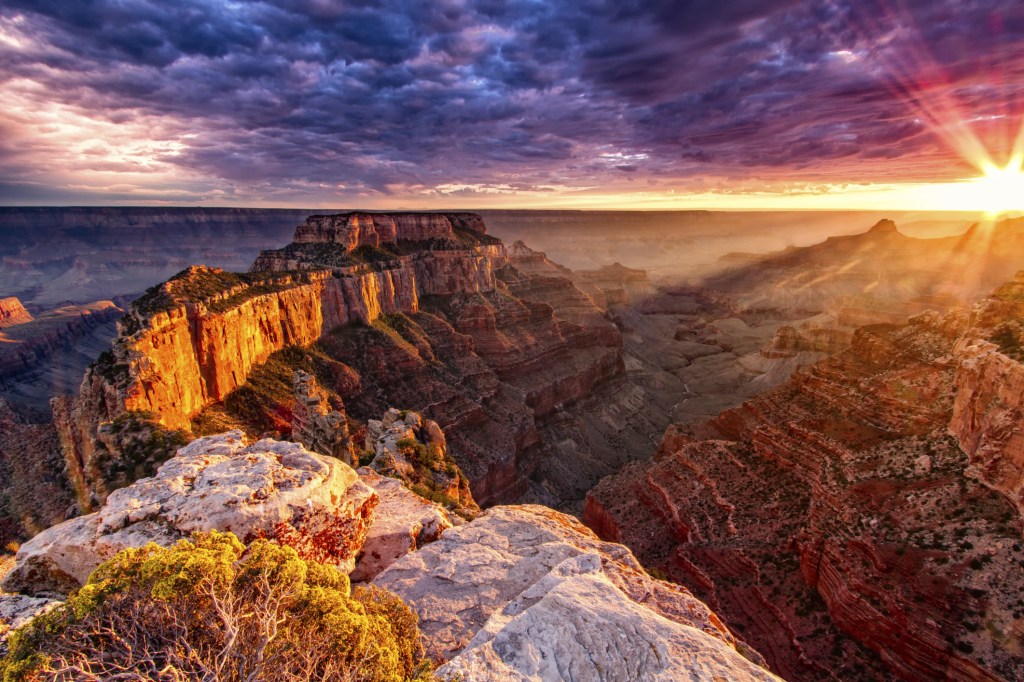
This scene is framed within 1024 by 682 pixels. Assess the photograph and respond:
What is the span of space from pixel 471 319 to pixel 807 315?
12191 cm

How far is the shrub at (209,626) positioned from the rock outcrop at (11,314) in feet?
595

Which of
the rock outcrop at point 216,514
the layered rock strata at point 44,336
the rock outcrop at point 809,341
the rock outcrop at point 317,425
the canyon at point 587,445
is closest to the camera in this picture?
the rock outcrop at point 216,514

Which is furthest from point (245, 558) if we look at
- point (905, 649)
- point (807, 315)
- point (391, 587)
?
point (807, 315)

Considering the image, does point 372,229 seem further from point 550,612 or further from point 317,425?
point 550,612

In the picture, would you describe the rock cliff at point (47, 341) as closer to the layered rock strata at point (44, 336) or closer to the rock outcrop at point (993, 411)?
the layered rock strata at point (44, 336)

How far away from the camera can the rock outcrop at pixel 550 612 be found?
1168 centimetres

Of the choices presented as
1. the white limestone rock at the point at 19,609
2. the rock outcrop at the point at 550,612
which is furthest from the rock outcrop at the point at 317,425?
the white limestone rock at the point at 19,609

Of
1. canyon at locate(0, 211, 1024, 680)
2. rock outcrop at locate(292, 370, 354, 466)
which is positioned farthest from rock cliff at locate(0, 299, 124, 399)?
rock outcrop at locate(292, 370, 354, 466)

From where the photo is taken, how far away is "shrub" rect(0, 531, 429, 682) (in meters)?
8.71

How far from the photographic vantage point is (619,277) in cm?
19988

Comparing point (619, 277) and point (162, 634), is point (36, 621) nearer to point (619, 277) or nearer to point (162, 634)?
point (162, 634)

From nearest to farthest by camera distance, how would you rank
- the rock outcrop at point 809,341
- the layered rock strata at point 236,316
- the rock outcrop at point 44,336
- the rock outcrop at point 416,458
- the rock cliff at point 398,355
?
1. the layered rock strata at point 236,316
2. the rock outcrop at point 416,458
3. the rock cliff at point 398,355
4. the rock outcrop at point 809,341
5. the rock outcrop at point 44,336

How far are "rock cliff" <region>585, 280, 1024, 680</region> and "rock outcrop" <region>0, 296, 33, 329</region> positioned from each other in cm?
17909

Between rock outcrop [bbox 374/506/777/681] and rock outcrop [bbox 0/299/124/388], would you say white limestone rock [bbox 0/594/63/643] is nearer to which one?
rock outcrop [bbox 374/506/777/681]
